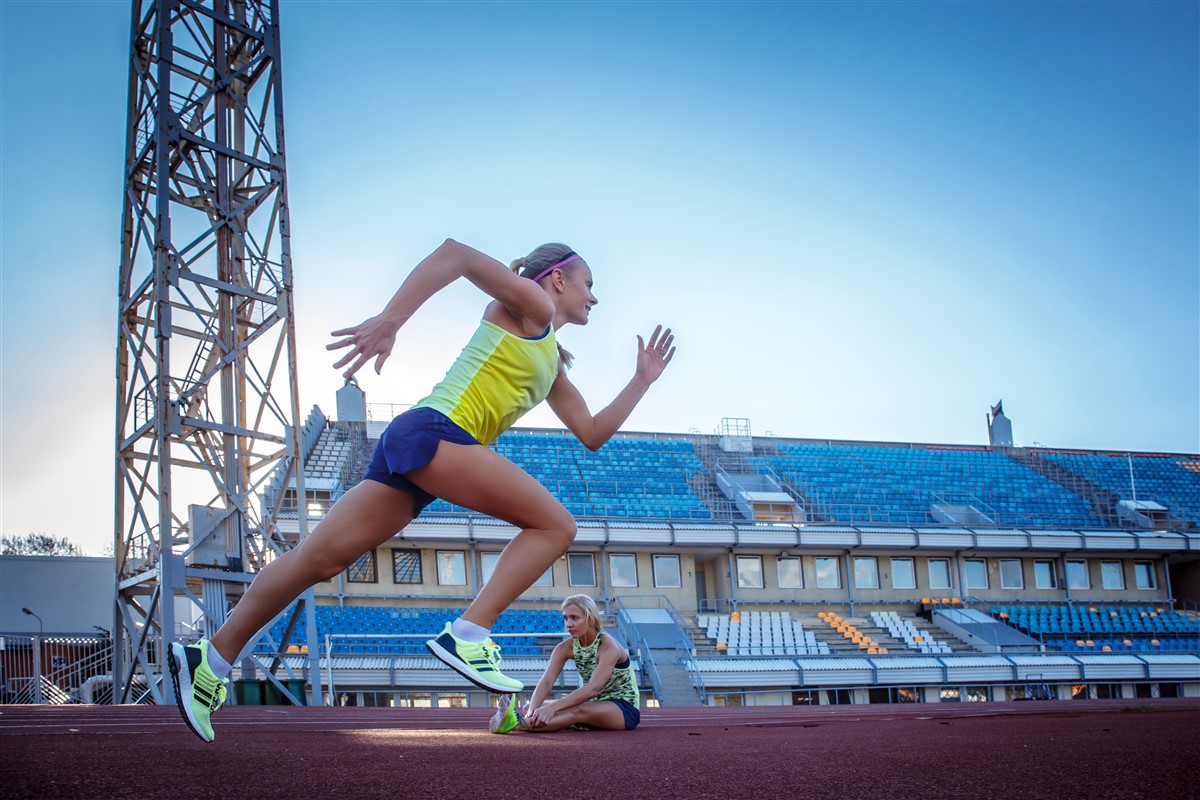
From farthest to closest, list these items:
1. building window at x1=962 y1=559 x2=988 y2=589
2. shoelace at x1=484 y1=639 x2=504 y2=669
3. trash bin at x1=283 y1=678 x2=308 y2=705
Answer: building window at x1=962 y1=559 x2=988 y2=589, trash bin at x1=283 y1=678 x2=308 y2=705, shoelace at x1=484 y1=639 x2=504 y2=669

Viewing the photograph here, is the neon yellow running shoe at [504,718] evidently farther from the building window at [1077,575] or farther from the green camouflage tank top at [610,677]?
the building window at [1077,575]

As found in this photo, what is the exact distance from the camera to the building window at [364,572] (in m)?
26.5

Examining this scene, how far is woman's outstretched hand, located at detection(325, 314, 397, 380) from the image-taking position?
2.91 m

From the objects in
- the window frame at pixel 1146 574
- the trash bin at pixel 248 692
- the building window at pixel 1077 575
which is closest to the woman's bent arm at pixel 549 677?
the trash bin at pixel 248 692

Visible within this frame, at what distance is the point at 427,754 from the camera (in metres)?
3.37

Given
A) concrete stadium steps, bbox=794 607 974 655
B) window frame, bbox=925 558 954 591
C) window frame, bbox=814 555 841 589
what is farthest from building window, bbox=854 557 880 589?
window frame, bbox=925 558 954 591

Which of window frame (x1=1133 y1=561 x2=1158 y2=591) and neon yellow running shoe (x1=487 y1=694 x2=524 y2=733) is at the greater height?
neon yellow running shoe (x1=487 y1=694 x2=524 y2=733)

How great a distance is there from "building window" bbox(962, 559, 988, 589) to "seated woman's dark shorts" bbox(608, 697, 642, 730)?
27100mm

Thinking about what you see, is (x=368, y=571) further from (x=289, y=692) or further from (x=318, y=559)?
(x=318, y=559)

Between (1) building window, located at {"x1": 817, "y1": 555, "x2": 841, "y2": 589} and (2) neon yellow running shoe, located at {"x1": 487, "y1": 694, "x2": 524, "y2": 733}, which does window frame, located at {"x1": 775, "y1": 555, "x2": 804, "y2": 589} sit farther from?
(2) neon yellow running shoe, located at {"x1": 487, "y1": 694, "x2": 524, "y2": 733}

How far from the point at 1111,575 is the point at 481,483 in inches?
1360

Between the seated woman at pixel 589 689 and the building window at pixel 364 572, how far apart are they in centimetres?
2046

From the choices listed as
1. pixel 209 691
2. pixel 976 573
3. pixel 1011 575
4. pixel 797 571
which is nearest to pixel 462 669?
pixel 209 691

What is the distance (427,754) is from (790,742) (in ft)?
5.95
